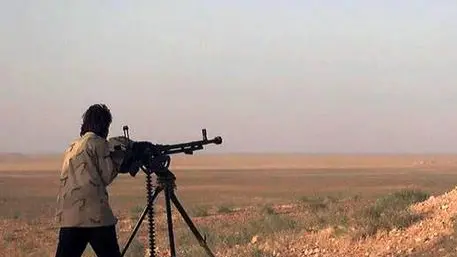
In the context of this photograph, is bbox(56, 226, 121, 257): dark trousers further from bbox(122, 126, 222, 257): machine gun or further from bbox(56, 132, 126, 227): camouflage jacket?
bbox(122, 126, 222, 257): machine gun

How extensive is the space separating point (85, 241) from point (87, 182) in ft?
1.65

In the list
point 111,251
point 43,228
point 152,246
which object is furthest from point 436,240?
point 43,228

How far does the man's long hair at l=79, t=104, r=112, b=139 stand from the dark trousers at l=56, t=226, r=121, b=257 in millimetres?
799

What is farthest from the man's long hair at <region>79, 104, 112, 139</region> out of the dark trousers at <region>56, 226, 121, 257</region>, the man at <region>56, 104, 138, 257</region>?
the dark trousers at <region>56, 226, 121, 257</region>

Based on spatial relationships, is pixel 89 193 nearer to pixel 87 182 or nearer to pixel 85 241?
pixel 87 182

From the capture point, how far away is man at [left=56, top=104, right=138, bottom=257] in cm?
638

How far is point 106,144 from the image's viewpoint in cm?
646

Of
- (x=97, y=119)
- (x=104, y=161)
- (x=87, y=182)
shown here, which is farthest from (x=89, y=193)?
(x=97, y=119)

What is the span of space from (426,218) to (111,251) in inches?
288

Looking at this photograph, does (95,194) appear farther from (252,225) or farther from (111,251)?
(252,225)

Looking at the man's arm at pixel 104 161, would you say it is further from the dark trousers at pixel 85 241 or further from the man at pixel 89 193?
the dark trousers at pixel 85 241

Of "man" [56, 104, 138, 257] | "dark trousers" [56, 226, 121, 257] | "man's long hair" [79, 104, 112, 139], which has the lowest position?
"dark trousers" [56, 226, 121, 257]

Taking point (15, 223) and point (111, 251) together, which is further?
point (15, 223)

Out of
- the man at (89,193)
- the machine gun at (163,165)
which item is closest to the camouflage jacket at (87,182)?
the man at (89,193)
